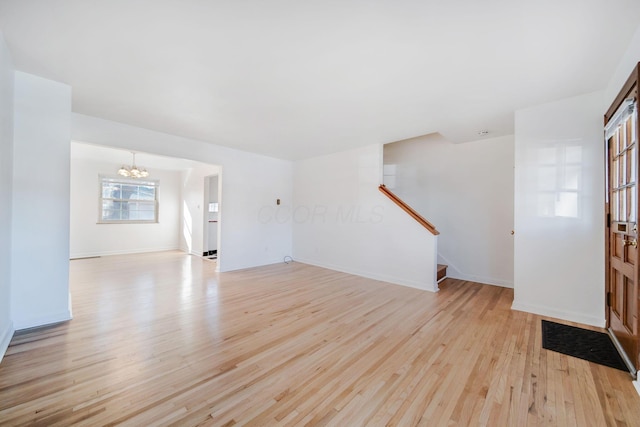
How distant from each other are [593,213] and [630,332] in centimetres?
125

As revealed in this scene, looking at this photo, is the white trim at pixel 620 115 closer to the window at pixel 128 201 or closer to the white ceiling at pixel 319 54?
the white ceiling at pixel 319 54

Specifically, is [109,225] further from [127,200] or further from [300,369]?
[300,369]

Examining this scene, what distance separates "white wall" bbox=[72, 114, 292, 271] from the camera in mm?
3729

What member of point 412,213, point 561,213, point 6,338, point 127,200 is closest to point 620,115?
point 561,213

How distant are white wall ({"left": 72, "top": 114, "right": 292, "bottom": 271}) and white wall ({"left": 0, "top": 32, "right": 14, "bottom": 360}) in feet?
4.17

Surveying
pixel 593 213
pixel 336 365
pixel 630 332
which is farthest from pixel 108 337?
pixel 593 213

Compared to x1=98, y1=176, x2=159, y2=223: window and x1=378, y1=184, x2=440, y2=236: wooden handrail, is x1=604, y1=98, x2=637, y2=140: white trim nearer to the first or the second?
x1=378, y1=184, x2=440, y2=236: wooden handrail

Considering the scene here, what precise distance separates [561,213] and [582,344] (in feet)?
4.42

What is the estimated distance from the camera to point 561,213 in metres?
2.74

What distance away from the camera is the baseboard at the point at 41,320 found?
2.35 m

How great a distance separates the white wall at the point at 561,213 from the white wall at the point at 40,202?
17.0 ft

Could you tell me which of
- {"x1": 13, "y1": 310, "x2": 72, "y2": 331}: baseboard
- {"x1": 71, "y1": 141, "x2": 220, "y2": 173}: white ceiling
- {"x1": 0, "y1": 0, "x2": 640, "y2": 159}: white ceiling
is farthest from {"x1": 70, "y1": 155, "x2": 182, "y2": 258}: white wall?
{"x1": 13, "y1": 310, "x2": 72, "y2": 331}: baseboard

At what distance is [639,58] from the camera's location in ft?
5.75

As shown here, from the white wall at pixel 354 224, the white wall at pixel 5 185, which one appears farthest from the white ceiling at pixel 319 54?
the white wall at pixel 354 224
